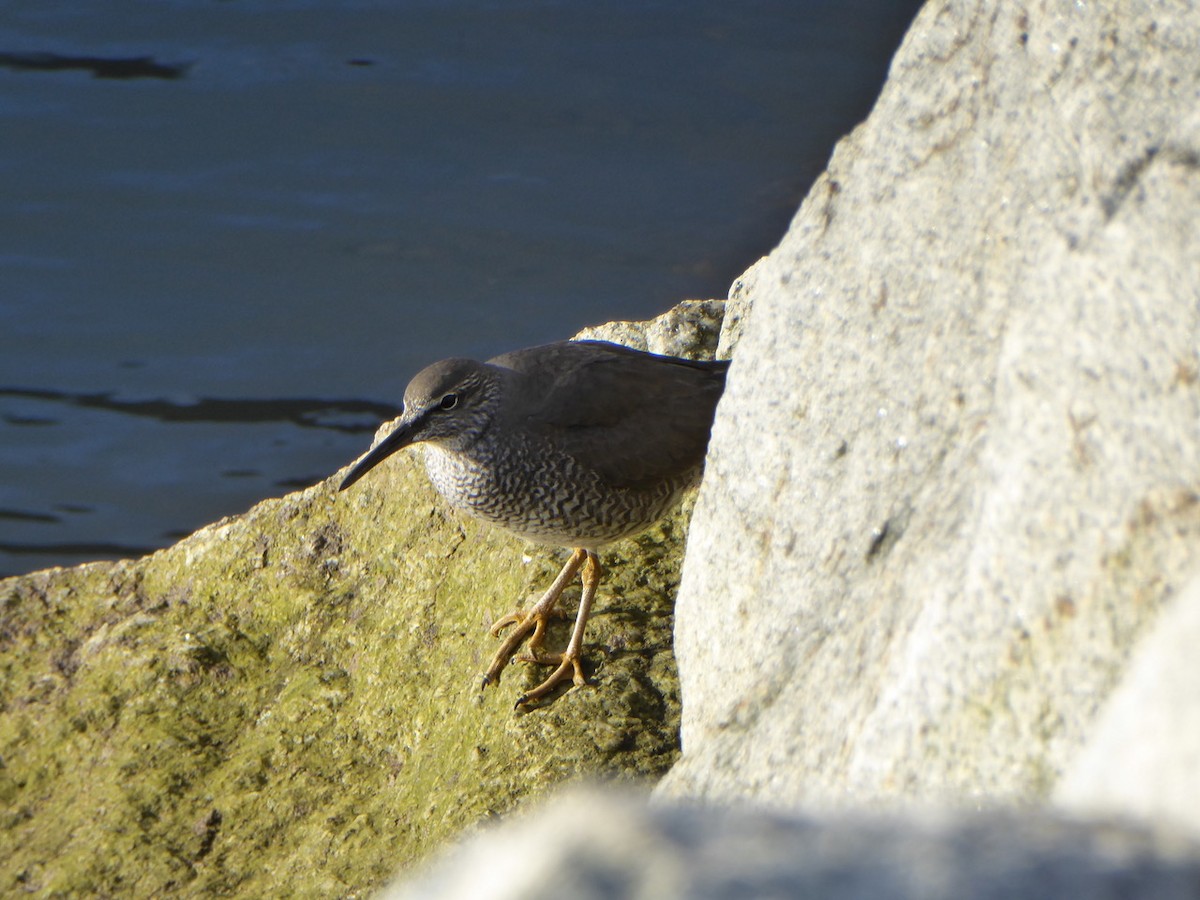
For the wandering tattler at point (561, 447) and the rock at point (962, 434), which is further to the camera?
the wandering tattler at point (561, 447)

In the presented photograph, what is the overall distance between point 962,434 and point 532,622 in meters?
2.67

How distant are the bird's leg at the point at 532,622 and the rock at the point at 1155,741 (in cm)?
307

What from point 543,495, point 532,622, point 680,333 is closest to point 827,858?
point 543,495

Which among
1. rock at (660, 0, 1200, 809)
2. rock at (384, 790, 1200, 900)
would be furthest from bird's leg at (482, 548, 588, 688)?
rock at (384, 790, 1200, 900)

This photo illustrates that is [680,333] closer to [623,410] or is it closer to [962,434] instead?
[623,410]

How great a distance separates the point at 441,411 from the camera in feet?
15.8

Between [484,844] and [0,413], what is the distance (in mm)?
8208

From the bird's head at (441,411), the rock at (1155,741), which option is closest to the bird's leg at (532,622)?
the bird's head at (441,411)

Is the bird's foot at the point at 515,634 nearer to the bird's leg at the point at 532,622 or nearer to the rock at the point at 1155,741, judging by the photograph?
the bird's leg at the point at 532,622

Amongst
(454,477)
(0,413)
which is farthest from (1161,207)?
(0,413)


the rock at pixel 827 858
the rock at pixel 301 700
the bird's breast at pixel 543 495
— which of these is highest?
the rock at pixel 827 858

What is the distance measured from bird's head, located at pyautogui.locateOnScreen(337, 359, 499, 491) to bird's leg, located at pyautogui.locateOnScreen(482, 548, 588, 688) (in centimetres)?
68

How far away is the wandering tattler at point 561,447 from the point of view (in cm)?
468

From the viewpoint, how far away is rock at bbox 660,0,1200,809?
199 centimetres
